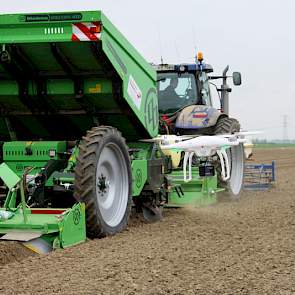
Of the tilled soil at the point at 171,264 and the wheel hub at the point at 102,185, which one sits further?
the wheel hub at the point at 102,185

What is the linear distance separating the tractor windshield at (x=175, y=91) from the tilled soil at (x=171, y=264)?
352 cm

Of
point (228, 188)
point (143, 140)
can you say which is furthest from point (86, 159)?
point (228, 188)

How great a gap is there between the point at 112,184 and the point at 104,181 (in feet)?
0.85

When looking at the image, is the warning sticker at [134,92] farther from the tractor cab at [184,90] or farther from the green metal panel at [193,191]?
the tractor cab at [184,90]

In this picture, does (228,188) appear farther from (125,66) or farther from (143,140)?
(125,66)

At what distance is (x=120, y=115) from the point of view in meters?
7.51

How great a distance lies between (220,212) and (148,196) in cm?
146

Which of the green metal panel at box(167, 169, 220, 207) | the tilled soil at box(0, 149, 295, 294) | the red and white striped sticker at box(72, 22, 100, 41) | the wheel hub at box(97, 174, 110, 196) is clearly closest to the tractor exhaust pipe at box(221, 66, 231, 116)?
the green metal panel at box(167, 169, 220, 207)

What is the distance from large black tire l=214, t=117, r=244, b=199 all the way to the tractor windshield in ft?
2.20

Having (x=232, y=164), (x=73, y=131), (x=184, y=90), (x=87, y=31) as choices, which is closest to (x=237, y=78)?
(x=184, y=90)

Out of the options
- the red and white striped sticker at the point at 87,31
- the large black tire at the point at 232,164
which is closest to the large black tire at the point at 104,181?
the red and white striped sticker at the point at 87,31

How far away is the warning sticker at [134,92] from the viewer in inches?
281

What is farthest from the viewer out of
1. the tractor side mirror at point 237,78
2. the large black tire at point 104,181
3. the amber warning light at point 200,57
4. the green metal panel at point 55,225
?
the amber warning light at point 200,57

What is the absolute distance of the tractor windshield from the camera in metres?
10.8
